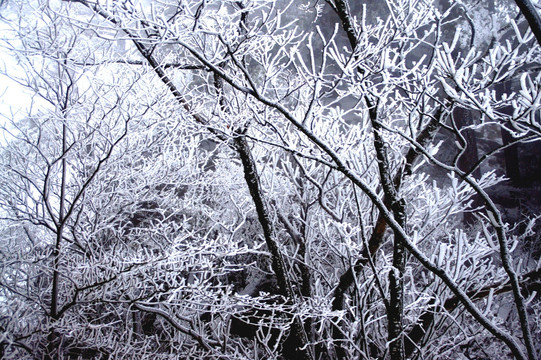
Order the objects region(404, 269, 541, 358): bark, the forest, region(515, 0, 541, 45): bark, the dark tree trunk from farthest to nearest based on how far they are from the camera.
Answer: the dark tree trunk
region(404, 269, 541, 358): bark
the forest
region(515, 0, 541, 45): bark

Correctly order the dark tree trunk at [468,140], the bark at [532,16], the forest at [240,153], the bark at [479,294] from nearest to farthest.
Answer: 1. the bark at [532,16]
2. the forest at [240,153]
3. the bark at [479,294]
4. the dark tree trunk at [468,140]

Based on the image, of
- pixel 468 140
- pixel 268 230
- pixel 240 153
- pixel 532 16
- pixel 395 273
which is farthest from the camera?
pixel 468 140

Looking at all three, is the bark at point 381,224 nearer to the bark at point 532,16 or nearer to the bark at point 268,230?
the bark at point 268,230

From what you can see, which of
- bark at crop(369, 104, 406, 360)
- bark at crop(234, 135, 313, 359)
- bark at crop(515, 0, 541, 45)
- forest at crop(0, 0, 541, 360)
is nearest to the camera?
bark at crop(515, 0, 541, 45)

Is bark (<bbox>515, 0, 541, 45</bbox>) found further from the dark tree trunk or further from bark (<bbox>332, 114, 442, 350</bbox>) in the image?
the dark tree trunk

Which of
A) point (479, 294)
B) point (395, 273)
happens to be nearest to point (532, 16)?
point (395, 273)

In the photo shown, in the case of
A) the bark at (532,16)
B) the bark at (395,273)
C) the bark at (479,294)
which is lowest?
the bark at (479,294)

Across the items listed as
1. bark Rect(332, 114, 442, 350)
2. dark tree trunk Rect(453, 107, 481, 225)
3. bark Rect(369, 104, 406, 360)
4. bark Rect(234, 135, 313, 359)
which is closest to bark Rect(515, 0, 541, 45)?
bark Rect(332, 114, 442, 350)

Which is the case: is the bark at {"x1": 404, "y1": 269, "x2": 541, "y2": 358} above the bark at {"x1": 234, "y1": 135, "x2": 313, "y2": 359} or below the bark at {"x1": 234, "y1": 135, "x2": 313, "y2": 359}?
below

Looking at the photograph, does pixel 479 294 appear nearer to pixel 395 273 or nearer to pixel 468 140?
pixel 395 273

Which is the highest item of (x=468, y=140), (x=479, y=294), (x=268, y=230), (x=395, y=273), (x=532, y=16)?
(x=468, y=140)

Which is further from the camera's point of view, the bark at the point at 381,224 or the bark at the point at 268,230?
the bark at the point at 268,230

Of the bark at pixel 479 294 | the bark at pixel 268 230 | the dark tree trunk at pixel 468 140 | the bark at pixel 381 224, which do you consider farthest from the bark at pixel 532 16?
the dark tree trunk at pixel 468 140

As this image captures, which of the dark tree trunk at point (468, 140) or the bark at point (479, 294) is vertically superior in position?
the dark tree trunk at point (468, 140)
